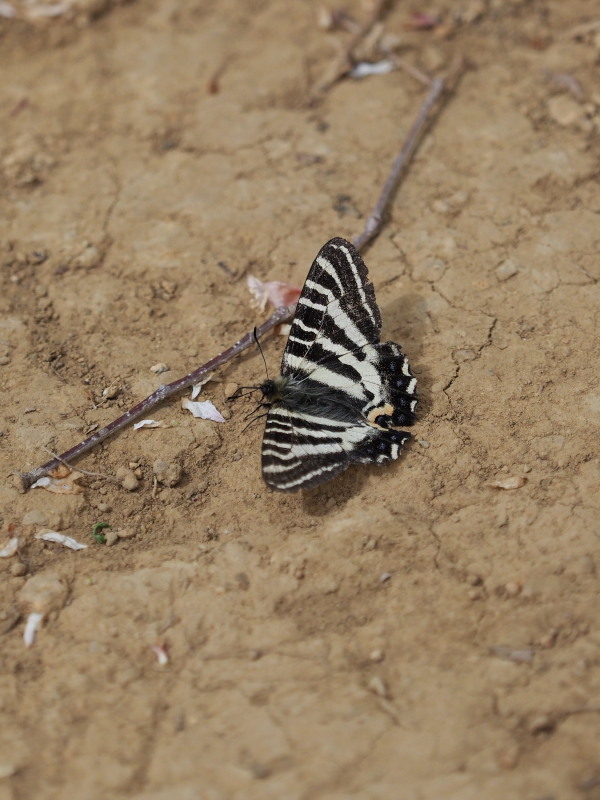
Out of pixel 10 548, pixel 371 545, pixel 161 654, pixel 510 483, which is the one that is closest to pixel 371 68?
pixel 510 483

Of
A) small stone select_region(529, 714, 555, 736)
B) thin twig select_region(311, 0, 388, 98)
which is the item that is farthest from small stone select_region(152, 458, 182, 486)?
thin twig select_region(311, 0, 388, 98)

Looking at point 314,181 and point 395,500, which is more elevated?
point 314,181

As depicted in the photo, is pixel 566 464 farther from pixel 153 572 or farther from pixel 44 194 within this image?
pixel 44 194

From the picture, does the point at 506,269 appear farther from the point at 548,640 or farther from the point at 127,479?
the point at 127,479

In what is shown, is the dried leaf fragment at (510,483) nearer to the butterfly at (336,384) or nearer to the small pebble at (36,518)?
the butterfly at (336,384)

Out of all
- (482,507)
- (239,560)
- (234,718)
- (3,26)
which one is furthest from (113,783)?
(3,26)
